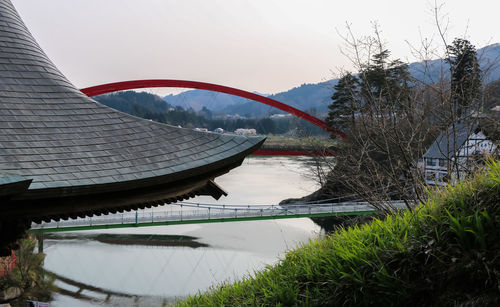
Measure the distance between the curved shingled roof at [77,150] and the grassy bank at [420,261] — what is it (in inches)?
41.6

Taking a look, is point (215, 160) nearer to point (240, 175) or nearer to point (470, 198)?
point (470, 198)

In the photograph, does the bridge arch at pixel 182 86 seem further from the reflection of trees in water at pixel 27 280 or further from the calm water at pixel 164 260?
the reflection of trees in water at pixel 27 280

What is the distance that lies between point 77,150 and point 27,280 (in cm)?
1602

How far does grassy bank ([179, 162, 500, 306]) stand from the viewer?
2.43 meters

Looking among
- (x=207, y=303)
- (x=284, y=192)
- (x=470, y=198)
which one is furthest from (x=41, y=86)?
(x=284, y=192)

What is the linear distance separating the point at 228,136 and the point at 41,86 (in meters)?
1.60

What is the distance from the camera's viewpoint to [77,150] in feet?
9.95

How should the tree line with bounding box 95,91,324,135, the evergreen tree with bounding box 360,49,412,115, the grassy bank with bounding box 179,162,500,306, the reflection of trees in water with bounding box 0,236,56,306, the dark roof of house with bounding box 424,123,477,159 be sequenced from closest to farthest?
the grassy bank with bounding box 179,162,500,306 → the dark roof of house with bounding box 424,123,477,159 → the evergreen tree with bounding box 360,49,412,115 → the reflection of trees in water with bounding box 0,236,56,306 → the tree line with bounding box 95,91,324,135

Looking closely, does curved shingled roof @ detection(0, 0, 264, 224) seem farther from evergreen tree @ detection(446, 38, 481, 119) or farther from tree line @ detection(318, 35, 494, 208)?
evergreen tree @ detection(446, 38, 481, 119)

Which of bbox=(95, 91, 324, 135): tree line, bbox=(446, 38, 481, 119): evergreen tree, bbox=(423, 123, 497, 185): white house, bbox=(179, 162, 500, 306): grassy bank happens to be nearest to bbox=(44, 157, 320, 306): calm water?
bbox=(423, 123, 497, 185): white house

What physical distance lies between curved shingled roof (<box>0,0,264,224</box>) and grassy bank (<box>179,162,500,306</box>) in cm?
106

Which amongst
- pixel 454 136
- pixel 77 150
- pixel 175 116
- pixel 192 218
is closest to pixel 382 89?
pixel 454 136

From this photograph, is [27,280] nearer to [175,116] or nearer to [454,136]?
[454,136]

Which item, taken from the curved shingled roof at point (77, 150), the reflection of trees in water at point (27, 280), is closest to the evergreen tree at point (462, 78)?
the curved shingled roof at point (77, 150)
